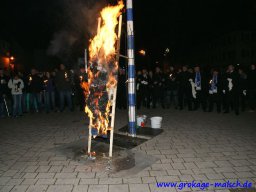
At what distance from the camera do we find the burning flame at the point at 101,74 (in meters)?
6.24

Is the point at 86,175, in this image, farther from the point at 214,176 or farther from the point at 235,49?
the point at 235,49

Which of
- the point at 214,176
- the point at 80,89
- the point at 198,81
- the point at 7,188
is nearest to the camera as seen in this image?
the point at 7,188

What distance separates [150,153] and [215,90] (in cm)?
683

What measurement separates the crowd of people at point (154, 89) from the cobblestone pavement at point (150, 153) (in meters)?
2.11

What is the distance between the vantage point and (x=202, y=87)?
12516 millimetres

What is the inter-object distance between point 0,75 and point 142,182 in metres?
9.88

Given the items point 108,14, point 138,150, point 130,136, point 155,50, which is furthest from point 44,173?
point 155,50

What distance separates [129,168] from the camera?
5.33 metres

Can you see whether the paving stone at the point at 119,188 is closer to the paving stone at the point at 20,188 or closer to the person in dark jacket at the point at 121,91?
the paving stone at the point at 20,188

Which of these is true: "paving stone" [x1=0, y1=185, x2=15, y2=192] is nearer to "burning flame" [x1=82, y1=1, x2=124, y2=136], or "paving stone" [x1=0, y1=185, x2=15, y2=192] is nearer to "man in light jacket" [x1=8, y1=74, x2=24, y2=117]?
"burning flame" [x1=82, y1=1, x2=124, y2=136]

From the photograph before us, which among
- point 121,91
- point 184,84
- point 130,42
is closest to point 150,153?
point 130,42

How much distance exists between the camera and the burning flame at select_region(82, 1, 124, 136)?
20.5ft

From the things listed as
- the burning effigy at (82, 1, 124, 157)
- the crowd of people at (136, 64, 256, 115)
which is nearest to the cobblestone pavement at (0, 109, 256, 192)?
the burning effigy at (82, 1, 124, 157)

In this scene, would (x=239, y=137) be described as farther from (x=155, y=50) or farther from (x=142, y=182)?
(x=155, y=50)
